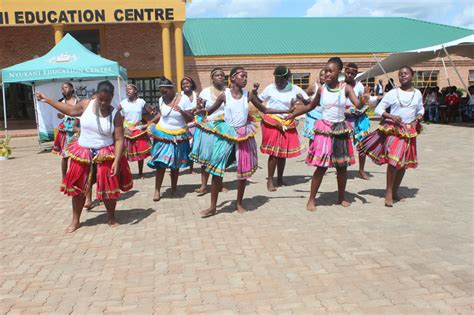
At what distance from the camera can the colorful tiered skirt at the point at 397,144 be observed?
5.49m

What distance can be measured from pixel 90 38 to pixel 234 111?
19.7 metres

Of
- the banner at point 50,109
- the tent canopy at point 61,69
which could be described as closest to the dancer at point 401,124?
the tent canopy at point 61,69

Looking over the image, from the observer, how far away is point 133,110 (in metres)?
7.56

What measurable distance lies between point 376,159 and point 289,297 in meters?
3.00

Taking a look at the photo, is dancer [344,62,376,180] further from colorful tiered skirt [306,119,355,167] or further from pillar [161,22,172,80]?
pillar [161,22,172,80]

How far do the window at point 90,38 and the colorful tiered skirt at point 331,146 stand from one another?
777 inches

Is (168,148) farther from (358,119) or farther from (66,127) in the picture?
(358,119)

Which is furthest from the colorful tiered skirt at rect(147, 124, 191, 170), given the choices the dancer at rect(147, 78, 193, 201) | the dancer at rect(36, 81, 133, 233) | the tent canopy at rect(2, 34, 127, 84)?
the tent canopy at rect(2, 34, 127, 84)

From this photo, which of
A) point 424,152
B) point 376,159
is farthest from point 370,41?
point 376,159

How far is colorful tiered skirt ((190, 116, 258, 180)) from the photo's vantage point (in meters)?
5.27

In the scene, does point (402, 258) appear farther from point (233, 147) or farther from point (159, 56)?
point (159, 56)

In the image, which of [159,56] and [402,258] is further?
[159,56]

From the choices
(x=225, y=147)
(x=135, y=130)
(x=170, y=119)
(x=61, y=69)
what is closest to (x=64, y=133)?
(x=135, y=130)

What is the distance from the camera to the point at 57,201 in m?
6.59
